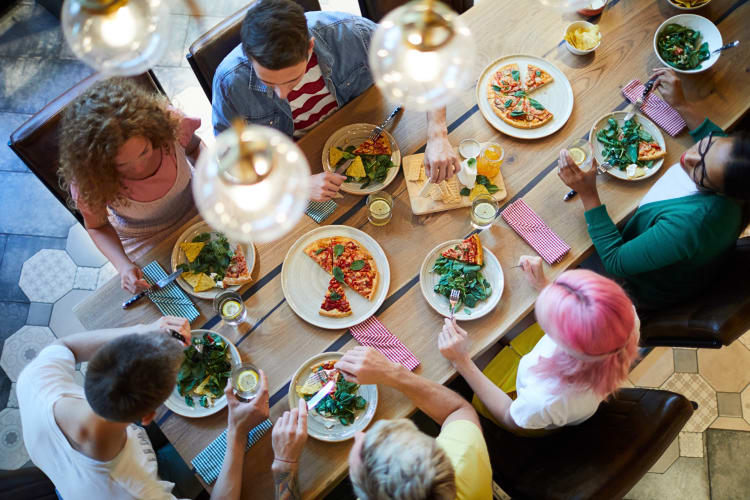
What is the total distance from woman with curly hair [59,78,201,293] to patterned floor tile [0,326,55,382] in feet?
4.04

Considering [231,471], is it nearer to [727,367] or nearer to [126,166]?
[126,166]

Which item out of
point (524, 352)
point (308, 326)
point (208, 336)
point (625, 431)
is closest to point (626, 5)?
point (524, 352)

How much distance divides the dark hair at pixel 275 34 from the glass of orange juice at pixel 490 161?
0.87 m

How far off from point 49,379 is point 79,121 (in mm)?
957

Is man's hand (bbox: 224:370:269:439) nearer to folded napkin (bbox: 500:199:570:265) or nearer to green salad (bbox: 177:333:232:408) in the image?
green salad (bbox: 177:333:232:408)

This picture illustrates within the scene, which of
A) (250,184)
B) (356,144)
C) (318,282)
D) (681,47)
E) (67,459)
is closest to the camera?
(250,184)

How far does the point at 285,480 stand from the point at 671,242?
167 centimetres

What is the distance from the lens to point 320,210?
2348mm

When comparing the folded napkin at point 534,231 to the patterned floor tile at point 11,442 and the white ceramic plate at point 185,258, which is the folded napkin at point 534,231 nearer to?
the white ceramic plate at point 185,258

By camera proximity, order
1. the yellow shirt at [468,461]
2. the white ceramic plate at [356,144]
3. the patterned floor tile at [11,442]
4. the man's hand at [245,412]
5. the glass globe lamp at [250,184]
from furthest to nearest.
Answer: the patterned floor tile at [11,442], the white ceramic plate at [356,144], the man's hand at [245,412], the yellow shirt at [468,461], the glass globe lamp at [250,184]

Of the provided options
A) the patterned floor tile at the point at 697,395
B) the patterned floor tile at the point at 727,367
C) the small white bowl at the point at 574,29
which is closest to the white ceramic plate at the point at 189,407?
the small white bowl at the point at 574,29

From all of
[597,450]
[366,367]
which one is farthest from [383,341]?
[597,450]

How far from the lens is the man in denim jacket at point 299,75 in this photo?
200 cm

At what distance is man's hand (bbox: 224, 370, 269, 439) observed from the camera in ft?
6.34
